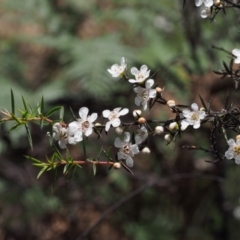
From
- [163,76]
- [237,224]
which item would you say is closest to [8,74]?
[163,76]

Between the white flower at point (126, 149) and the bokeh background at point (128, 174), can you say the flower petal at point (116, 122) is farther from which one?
the bokeh background at point (128, 174)

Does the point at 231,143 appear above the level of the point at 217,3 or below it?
below

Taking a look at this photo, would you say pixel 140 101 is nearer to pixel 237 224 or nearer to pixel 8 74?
pixel 237 224

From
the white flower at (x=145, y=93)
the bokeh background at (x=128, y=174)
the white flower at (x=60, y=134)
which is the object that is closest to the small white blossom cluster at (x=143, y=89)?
Answer: the white flower at (x=145, y=93)

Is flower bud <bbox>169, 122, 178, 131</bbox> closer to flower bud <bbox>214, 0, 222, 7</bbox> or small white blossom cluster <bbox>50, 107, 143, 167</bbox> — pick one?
small white blossom cluster <bbox>50, 107, 143, 167</bbox>

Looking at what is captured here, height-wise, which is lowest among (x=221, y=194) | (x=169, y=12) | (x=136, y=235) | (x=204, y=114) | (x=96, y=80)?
(x=136, y=235)

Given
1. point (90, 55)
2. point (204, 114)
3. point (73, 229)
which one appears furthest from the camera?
point (90, 55)

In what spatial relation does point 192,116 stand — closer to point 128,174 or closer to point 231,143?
point 231,143

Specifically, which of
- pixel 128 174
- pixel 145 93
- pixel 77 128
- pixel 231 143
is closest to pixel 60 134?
pixel 77 128
